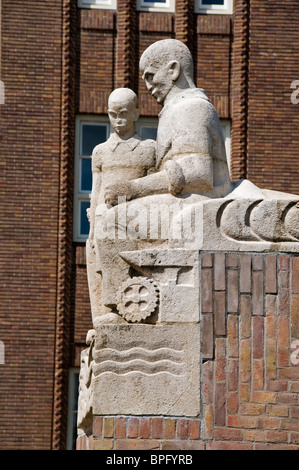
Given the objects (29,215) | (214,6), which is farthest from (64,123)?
(214,6)

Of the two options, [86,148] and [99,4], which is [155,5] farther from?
[86,148]

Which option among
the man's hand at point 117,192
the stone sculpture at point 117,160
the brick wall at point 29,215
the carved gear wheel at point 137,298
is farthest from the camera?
the brick wall at point 29,215

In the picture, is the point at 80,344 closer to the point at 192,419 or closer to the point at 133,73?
the point at 133,73

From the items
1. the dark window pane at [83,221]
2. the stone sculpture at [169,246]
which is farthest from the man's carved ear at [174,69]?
the dark window pane at [83,221]

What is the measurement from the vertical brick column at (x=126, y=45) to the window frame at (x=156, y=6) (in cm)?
26

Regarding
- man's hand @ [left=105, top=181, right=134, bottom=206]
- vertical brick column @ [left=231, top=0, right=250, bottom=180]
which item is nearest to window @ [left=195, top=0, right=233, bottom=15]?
vertical brick column @ [left=231, top=0, right=250, bottom=180]

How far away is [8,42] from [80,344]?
223 inches

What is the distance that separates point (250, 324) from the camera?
9.72 meters

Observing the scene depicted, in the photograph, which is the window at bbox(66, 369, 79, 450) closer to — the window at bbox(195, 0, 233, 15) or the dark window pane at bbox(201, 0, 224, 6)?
the window at bbox(195, 0, 233, 15)

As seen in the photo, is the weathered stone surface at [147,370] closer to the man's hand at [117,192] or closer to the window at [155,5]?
the man's hand at [117,192]

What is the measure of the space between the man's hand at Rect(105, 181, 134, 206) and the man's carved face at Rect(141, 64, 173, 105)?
0.91 m

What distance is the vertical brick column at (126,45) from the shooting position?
2231 cm

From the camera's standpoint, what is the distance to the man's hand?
1032cm

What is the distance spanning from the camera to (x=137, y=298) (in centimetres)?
982
